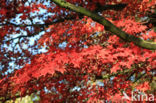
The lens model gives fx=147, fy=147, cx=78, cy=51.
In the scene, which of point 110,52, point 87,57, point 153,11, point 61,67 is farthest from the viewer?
point 153,11

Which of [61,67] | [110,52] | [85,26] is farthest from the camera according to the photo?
[85,26]

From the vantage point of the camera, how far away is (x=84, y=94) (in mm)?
4914

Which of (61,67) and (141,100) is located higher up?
(61,67)

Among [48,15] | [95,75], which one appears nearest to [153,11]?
[95,75]

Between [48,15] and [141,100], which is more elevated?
[48,15]

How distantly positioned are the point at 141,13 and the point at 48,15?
4231mm

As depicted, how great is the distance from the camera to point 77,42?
5246 mm

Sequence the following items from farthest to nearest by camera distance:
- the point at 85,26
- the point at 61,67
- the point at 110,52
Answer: the point at 85,26 → the point at 110,52 → the point at 61,67

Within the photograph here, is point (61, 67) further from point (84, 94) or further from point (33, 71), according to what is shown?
point (84, 94)

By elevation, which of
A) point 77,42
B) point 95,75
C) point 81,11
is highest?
point 81,11

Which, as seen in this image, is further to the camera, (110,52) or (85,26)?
(85,26)

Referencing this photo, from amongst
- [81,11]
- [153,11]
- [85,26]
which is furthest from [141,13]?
[81,11]

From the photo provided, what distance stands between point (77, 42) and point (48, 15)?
2.77 m

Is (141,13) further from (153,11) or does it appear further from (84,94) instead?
(84,94)
